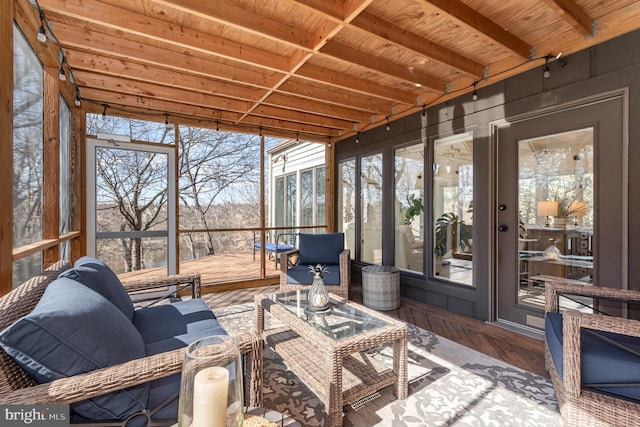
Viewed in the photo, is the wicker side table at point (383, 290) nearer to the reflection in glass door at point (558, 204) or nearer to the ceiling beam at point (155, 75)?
the reflection in glass door at point (558, 204)

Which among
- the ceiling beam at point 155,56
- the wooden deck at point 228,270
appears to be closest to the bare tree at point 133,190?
the wooden deck at point 228,270

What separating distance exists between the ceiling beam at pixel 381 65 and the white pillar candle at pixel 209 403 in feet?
8.98

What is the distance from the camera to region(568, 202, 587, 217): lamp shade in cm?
264

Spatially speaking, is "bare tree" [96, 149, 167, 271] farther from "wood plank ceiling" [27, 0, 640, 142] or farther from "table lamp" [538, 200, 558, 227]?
"table lamp" [538, 200, 558, 227]

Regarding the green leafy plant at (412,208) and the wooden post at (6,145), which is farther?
the green leafy plant at (412,208)

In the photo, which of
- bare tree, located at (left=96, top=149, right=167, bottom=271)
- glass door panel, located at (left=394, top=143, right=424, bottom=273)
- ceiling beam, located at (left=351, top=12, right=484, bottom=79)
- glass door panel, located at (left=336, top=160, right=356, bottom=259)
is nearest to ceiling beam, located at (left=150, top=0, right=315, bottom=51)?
ceiling beam, located at (left=351, top=12, right=484, bottom=79)

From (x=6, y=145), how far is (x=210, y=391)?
6.32 ft

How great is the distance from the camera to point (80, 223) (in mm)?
3742

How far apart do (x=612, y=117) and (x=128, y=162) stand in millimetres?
5376

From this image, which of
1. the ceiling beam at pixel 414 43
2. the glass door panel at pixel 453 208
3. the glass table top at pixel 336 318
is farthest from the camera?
the glass door panel at pixel 453 208

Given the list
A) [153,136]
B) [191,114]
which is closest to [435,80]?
[191,114]

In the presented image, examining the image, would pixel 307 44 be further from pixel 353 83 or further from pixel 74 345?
pixel 74 345

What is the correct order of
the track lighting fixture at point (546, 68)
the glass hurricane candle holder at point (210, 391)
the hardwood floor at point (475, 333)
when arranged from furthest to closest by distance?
1. the track lighting fixture at point (546, 68)
2. the hardwood floor at point (475, 333)
3. the glass hurricane candle holder at point (210, 391)

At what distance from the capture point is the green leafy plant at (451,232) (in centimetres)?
357
